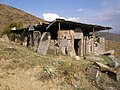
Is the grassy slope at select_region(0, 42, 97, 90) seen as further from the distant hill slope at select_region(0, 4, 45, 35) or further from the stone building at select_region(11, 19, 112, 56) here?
the distant hill slope at select_region(0, 4, 45, 35)

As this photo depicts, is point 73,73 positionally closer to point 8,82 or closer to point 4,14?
point 8,82

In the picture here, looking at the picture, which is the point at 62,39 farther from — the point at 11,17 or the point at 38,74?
the point at 11,17

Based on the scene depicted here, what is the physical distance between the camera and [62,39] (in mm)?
15086

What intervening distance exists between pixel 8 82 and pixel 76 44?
372 inches

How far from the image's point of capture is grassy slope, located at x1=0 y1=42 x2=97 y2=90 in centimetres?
930

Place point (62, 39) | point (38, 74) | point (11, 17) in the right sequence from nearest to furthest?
point (38, 74)
point (62, 39)
point (11, 17)

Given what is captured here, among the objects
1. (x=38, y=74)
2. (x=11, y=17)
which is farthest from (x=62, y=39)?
(x=11, y=17)

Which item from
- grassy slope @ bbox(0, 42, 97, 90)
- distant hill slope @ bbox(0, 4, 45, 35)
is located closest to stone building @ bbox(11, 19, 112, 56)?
grassy slope @ bbox(0, 42, 97, 90)

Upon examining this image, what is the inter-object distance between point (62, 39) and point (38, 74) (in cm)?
546

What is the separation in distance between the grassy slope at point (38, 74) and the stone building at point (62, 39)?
9.74 feet

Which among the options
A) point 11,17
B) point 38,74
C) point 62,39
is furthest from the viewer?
point 11,17

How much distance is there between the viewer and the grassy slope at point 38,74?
930 centimetres

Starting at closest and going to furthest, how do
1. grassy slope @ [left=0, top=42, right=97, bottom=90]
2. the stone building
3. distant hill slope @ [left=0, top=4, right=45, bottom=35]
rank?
grassy slope @ [left=0, top=42, right=97, bottom=90] → the stone building → distant hill slope @ [left=0, top=4, right=45, bottom=35]

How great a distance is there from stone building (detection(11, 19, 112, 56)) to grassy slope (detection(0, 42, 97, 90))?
2.97 meters
